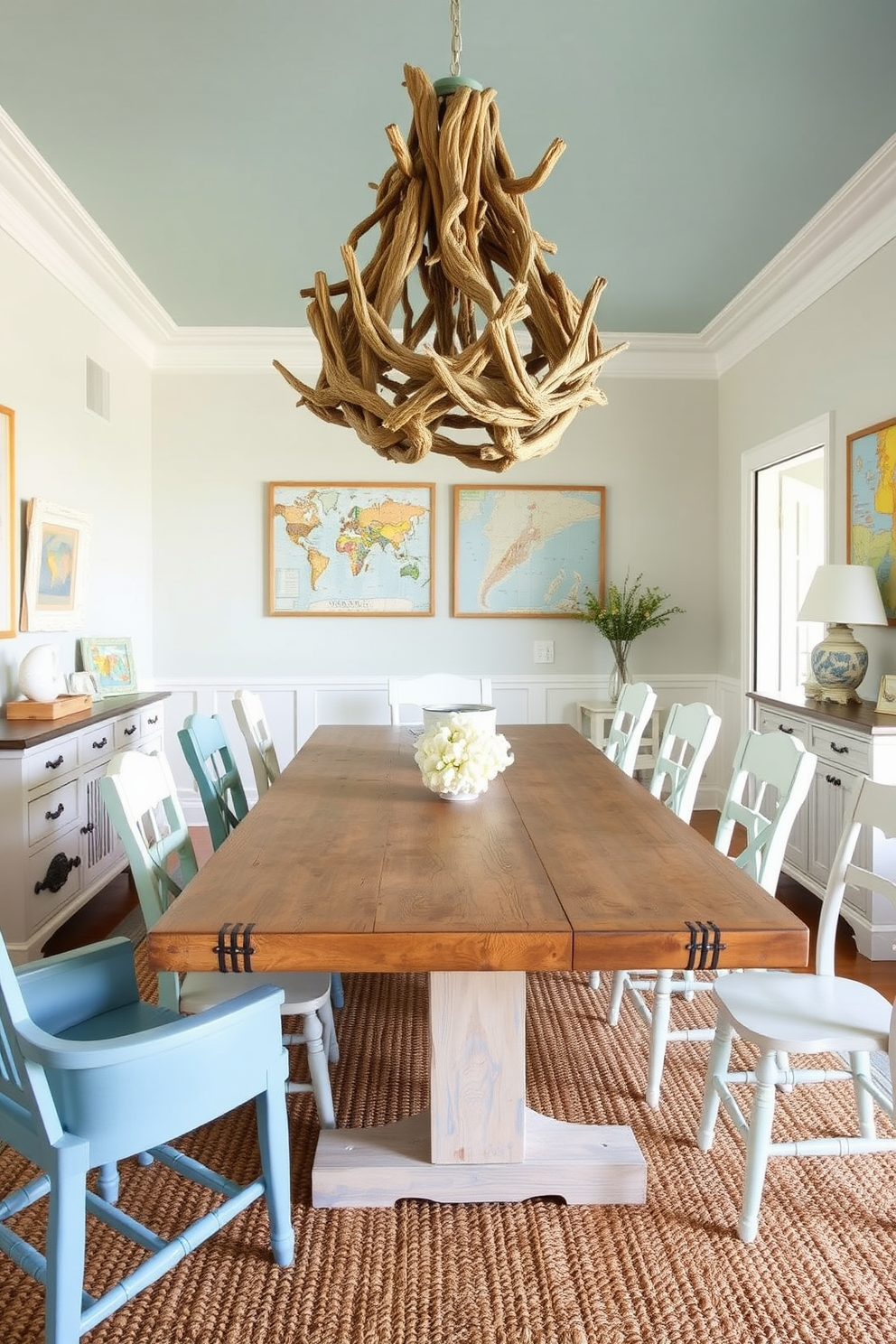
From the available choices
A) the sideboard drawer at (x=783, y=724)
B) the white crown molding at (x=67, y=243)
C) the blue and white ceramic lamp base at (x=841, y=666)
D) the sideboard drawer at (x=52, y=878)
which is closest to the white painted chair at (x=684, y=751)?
the sideboard drawer at (x=783, y=724)

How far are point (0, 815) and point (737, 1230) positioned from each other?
2.52 meters

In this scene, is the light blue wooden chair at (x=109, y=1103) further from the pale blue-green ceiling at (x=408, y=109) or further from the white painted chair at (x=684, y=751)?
the pale blue-green ceiling at (x=408, y=109)

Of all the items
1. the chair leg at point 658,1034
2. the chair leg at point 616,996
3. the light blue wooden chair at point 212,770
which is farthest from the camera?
the chair leg at point 616,996

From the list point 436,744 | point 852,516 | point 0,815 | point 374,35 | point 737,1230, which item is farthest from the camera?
point 852,516

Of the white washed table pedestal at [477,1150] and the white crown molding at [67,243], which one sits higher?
the white crown molding at [67,243]

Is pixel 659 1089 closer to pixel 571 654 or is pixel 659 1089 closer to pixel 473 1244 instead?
pixel 473 1244

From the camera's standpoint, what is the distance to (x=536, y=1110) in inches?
86.2

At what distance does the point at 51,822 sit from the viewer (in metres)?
3.21

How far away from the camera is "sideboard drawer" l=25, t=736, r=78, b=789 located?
9.93 ft

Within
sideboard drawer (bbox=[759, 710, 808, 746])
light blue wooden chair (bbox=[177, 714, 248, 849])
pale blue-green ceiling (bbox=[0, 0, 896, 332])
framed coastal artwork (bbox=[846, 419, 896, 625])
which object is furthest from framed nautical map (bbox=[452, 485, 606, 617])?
light blue wooden chair (bbox=[177, 714, 248, 849])

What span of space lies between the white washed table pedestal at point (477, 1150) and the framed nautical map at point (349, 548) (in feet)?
12.5

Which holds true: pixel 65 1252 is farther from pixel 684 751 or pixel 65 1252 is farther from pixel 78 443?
pixel 78 443

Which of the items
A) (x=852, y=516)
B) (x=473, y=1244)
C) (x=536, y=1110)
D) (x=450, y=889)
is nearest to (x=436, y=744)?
(x=450, y=889)

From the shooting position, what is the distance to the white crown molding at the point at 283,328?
11.4 feet
